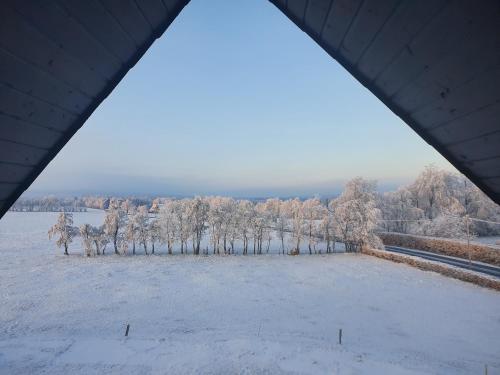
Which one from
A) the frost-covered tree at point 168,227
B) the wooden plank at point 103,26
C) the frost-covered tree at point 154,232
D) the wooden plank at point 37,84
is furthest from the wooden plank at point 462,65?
the frost-covered tree at point 154,232

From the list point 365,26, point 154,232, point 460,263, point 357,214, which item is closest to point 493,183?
point 365,26

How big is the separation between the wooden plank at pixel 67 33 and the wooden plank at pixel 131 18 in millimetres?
256

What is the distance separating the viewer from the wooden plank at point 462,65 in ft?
4.56

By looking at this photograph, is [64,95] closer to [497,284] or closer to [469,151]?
[469,151]

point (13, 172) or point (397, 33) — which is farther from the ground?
point (397, 33)

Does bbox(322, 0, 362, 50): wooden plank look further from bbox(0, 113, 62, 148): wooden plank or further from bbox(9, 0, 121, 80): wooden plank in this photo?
bbox(0, 113, 62, 148): wooden plank

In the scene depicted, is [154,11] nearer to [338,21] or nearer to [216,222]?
[338,21]

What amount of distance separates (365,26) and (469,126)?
1111mm

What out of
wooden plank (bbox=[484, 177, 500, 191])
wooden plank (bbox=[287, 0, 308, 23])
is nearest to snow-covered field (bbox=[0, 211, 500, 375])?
wooden plank (bbox=[484, 177, 500, 191])

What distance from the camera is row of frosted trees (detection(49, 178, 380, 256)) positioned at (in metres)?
37.7

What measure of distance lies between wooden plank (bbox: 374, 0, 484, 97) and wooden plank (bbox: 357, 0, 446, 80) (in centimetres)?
4

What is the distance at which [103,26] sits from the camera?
201 centimetres

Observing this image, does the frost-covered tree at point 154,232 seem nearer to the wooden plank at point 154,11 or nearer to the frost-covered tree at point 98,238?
the frost-covered tree at point 98,238

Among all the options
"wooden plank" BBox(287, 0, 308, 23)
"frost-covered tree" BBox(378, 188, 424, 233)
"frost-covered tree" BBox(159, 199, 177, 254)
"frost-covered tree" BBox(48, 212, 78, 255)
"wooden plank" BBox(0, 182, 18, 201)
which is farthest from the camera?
"frost-covered tree" BBox(378, 188, 424, 233)
